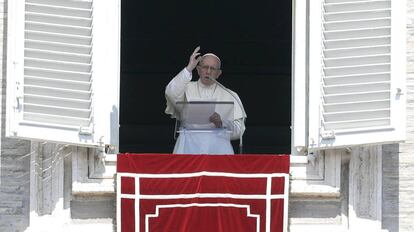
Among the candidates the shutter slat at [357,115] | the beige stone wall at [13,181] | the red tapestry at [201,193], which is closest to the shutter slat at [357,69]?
the shutter slat at [357,115]

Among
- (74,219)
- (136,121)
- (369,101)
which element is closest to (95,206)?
(74,219)

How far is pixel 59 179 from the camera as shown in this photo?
1093 centimetres

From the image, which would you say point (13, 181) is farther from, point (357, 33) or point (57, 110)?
point (357, 33)

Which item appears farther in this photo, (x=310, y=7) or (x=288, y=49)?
(x=288, y=49)

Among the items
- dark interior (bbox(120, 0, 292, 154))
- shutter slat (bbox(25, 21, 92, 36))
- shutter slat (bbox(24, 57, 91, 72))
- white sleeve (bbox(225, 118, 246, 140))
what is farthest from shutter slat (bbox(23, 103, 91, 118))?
dark interior (bbox(120, 0, 292, 154))

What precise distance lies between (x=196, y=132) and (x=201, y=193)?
0.84 metres

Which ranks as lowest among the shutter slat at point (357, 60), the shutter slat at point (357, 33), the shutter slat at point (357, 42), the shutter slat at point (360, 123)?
the shutter slat at point (360, 123)

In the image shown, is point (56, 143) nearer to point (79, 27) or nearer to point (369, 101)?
point (79, 27)

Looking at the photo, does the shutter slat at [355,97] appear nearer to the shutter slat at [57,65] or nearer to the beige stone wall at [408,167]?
the beige stone wall at [408,167]

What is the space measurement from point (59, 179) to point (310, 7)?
6.00ft

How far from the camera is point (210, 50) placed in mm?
15922

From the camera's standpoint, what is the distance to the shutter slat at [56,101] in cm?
1085

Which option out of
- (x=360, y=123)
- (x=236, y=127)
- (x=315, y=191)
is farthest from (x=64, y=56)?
(x=360, y=123)

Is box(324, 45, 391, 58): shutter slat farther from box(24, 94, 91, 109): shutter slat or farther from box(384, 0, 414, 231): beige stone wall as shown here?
box(24, 94, 91, 109): shutter slat
